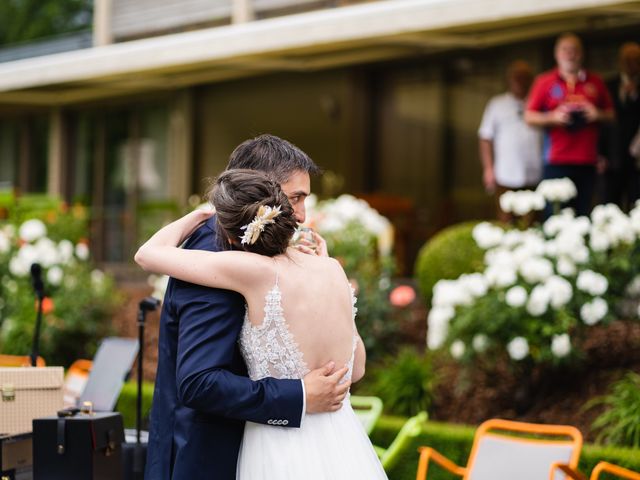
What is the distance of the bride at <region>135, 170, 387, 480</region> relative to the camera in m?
3.45

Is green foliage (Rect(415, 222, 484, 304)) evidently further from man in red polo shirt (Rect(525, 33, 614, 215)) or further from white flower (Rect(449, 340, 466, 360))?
white flower (Rect(449, 340, 466, 360))

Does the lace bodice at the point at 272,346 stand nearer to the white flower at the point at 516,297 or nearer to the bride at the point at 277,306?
the bride at the point at 277,306

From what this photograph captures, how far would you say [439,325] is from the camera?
310 inches

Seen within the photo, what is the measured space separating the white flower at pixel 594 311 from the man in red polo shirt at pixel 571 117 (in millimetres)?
2174

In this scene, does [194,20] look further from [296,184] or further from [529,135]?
[296,184]

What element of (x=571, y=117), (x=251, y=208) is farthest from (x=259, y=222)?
(x=571, y=117)

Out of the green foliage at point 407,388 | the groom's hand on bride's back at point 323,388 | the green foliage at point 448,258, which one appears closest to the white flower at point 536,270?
the green foliage at point 407,388

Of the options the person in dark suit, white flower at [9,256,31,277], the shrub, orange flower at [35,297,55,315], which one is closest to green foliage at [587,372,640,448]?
the shrub

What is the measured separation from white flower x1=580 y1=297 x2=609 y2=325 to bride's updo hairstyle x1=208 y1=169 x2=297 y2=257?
14.6ft

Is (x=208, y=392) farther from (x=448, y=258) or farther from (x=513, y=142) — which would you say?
(x=513, y=142)

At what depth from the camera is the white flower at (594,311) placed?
7.51 metres

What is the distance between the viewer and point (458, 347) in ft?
25.6

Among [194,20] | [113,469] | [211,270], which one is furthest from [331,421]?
[194,20]

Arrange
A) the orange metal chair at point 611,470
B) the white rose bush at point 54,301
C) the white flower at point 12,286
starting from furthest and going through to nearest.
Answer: the white flower at point 12,286 < the white rose bush at point 54,301 < the orange metal chair at point 611,470
